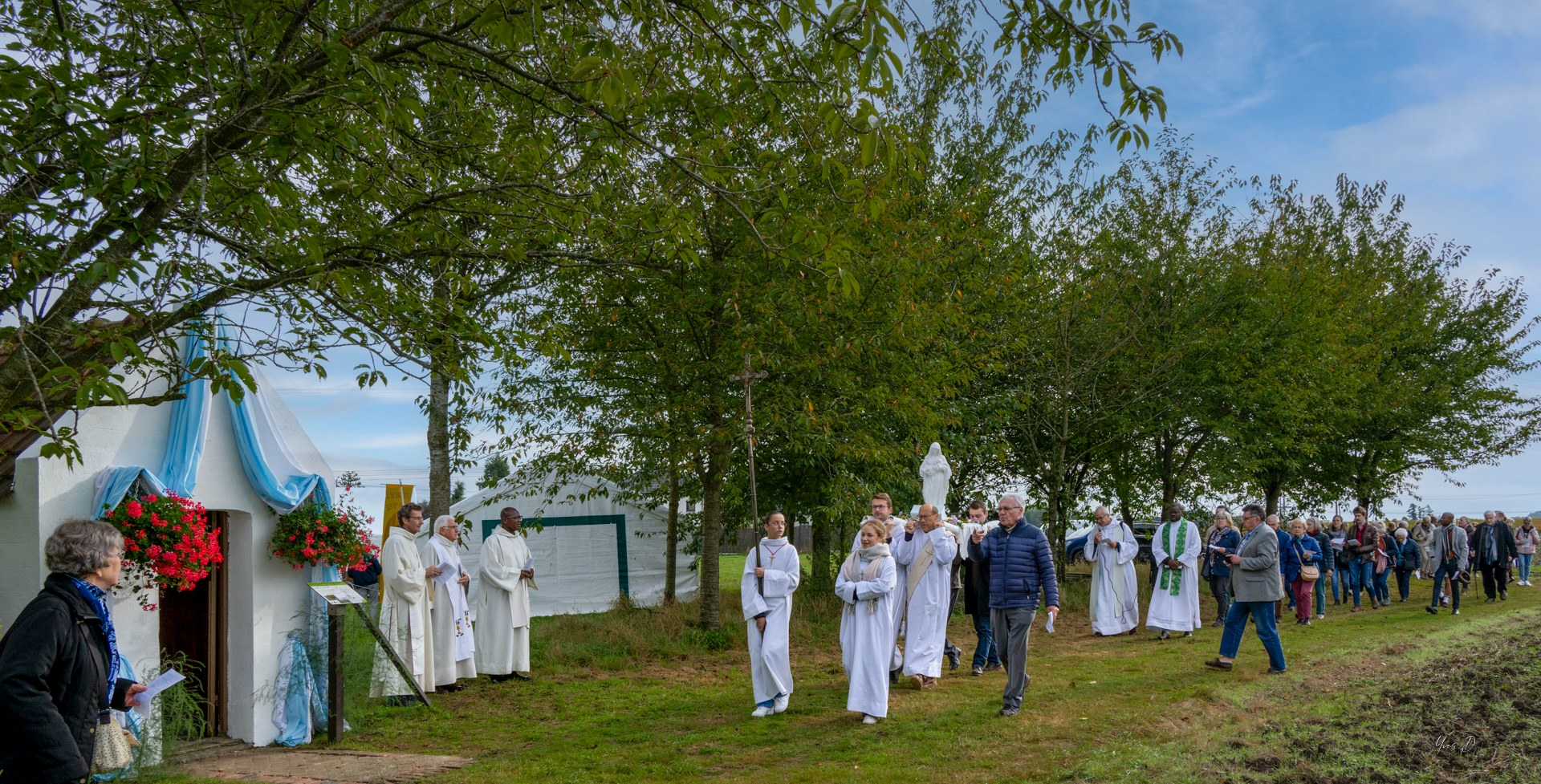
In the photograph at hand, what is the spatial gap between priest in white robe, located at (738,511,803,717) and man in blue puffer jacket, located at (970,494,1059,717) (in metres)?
1.94

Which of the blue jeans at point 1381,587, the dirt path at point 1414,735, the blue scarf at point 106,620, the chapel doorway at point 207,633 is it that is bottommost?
the blue jeans at point 1381,587

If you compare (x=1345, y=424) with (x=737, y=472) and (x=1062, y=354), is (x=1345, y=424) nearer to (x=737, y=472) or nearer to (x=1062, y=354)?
(x=1062, y=354)

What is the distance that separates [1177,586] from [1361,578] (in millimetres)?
7190

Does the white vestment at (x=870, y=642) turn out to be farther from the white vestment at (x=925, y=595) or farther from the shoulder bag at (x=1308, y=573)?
the shoulder bag at (x=1308, y=573)

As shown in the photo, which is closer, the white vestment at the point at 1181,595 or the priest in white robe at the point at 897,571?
the priest in white robe at the point at 897,571

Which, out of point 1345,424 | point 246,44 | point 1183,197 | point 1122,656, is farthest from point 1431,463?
point 246,44

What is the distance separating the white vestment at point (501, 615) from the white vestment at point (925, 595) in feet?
15.9

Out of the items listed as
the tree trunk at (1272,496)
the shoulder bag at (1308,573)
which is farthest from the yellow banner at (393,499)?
the tree trunk at (1272,496)

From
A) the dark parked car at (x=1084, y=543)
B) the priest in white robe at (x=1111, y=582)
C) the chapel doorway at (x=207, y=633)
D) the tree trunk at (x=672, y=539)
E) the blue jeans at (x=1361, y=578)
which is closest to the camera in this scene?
the chapel doorway at (x=207, y=633)

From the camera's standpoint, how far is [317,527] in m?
9.25

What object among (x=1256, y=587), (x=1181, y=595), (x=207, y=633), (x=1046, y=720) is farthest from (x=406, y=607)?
(x=1181, y=595)

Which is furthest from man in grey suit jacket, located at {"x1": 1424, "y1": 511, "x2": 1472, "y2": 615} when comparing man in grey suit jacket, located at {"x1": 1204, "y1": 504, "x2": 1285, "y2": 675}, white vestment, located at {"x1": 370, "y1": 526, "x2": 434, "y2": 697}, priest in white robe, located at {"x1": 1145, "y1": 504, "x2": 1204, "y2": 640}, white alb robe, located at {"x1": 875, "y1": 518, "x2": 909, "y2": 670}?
white vestment, located at {"x1": 370, "y1": 526, "x2": 434, "y2": 697}

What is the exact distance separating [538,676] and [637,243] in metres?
7.05

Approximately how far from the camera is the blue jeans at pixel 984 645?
12.3 metres
